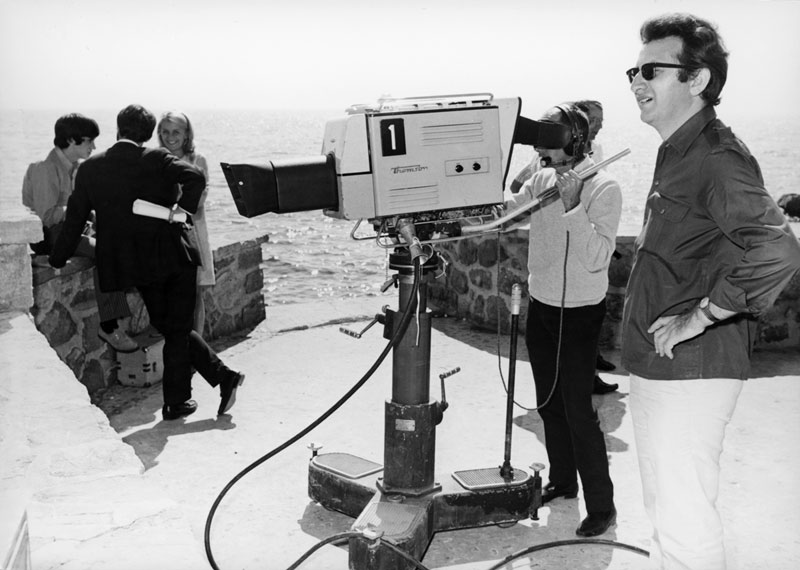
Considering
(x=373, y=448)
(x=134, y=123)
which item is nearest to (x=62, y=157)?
(x=134, y=123)

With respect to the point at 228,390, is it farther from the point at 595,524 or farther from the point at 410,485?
the point at 595,524

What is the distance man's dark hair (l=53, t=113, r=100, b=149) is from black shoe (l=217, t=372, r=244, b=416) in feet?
4.80

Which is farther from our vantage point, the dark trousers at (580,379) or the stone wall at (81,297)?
the stone wall at (81,297)

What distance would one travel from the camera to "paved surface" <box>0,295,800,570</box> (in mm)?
2527

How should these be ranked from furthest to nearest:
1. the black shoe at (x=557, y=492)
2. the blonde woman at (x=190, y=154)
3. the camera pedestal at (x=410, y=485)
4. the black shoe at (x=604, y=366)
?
the black shoe at (x=604, y=366)
the blonde woman at (x=190, y=154)
the black shoe at (x=557, y=492)
the camera pedestal at (x=410, y=485)

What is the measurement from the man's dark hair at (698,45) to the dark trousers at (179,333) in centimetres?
278

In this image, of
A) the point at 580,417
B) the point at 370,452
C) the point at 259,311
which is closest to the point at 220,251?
the point at 259,311

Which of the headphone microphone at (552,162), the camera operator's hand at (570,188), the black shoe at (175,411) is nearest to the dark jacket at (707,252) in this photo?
the camera operator's hand at (570,188)

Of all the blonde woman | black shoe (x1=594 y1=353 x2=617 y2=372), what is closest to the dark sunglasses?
the blonde woman

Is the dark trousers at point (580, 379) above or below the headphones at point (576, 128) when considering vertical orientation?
below

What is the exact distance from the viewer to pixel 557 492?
3.50 metres

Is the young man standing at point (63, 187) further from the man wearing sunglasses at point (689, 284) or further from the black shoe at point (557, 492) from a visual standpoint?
the man wearing sunglasses at point (689, 284)

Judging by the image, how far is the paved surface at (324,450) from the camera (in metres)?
2.53

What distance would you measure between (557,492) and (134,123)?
2.50 meters
